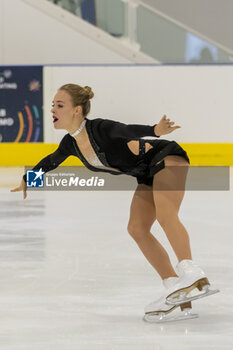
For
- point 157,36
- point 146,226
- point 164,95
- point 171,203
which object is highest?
point 157,36

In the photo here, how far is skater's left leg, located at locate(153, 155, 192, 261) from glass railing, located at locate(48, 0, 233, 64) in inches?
368

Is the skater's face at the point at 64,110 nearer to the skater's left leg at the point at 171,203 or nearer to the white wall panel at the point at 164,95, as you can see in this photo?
the skater's left leg at the point at 171,203

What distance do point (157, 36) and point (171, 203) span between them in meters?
9.67

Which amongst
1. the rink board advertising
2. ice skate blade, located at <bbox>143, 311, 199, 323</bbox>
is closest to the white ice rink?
ice skate blade, located at <bbox>143, 311, 199, 323</bbox>

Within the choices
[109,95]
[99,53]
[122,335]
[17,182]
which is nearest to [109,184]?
[17,182]

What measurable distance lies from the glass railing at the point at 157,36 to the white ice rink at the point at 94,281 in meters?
5.14

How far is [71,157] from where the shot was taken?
1262cm

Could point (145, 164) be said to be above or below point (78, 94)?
below

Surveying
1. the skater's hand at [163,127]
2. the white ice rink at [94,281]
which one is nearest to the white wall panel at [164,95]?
the white ice rink at [94,281]

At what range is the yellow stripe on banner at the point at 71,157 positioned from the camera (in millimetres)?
12484

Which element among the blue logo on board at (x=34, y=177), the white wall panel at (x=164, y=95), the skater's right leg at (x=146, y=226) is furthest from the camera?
the white wall panel at (x=164, y=95)

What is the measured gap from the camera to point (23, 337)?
3236 mm

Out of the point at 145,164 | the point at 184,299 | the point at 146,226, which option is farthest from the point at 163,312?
the point at 145,164

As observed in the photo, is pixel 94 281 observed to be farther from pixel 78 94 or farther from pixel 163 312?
pixel 78 94
